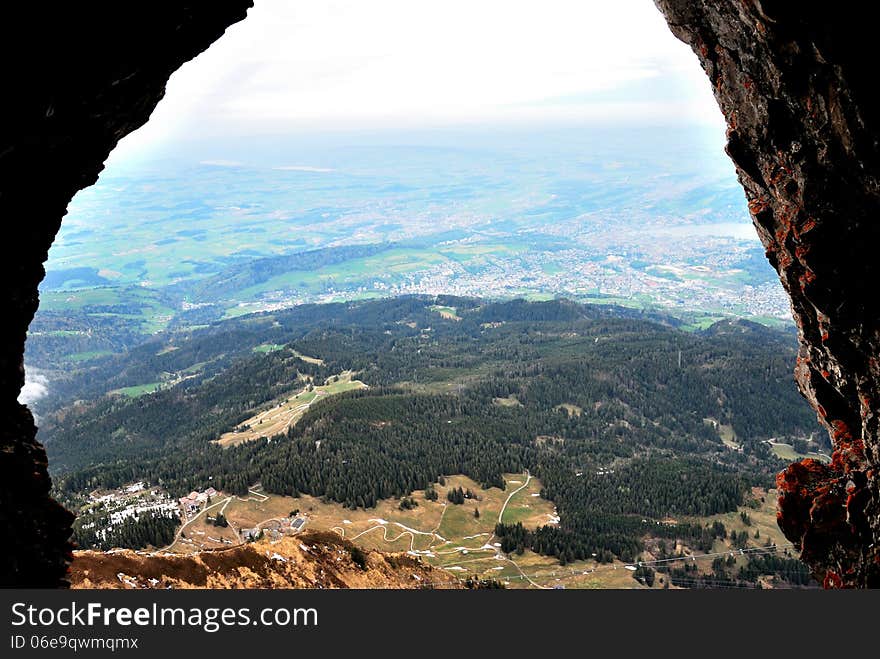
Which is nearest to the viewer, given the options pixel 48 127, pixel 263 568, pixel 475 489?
pixel 48 127

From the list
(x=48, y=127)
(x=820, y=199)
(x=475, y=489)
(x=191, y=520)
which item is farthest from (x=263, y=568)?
(x=475, y=489)

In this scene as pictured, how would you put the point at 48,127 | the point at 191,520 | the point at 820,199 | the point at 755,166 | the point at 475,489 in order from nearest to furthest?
the point at 48,127, the point at 820,199, the point at 755,166, the point at 191,520, the point at 475,489

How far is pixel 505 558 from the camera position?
99.8 meters

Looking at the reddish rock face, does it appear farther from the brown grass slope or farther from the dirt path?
the dirt path

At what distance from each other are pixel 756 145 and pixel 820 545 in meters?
12.0

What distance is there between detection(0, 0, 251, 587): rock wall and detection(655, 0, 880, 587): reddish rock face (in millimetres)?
14377

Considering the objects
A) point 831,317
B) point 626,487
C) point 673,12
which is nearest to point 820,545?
point 831,317

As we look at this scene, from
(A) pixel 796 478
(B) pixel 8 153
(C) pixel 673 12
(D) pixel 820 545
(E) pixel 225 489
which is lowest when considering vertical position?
(E) pixel 225 489

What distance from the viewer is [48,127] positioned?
14.5 m

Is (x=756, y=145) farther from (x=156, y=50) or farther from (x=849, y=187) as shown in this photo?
(x=156, y=50)

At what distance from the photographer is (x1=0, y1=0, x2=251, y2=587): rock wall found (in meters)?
13.1

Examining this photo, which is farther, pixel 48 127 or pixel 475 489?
pixel 475 489

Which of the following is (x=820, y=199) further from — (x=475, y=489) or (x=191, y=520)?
(x=475, y=489)

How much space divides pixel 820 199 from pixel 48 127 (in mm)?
19276
